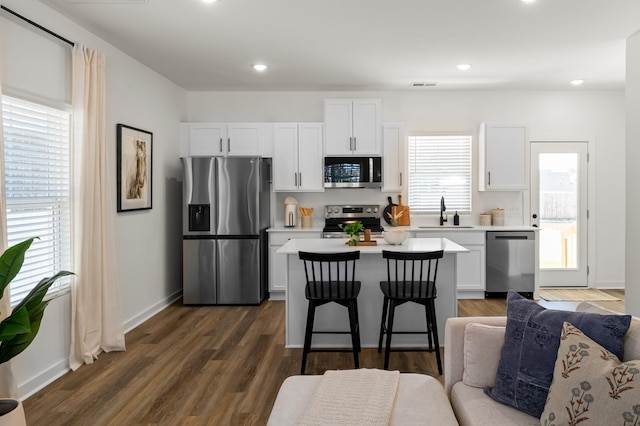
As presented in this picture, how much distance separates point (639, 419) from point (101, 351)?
3.80 meters

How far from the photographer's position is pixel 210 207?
5684 millimetres

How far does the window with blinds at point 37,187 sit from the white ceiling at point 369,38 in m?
0.87

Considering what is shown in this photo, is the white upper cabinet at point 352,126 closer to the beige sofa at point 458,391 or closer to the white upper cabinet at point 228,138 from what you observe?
the white upper cabinet at point 228,138

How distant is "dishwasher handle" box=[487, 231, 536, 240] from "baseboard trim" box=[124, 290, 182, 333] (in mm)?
3982

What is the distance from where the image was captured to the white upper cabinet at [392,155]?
618cm

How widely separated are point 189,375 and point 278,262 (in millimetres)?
2559

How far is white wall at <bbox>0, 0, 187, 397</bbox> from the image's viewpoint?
3.18 m

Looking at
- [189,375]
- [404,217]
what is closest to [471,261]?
[404,217]

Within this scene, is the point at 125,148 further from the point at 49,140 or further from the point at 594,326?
the point at 594,326

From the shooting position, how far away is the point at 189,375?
350 centimetres

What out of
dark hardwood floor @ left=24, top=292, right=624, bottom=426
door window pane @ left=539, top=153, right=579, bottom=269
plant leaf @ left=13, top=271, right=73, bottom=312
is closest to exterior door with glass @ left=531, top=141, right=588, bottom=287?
door window pane @ left=539, top=153, right=579, bottom=269

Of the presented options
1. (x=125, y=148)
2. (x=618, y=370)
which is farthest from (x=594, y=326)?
(x=125, y=148)

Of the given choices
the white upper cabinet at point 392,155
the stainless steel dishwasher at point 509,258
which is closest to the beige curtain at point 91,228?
the white upper cabinet at point 392,155

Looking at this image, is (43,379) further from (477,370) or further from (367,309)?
(477,370)
